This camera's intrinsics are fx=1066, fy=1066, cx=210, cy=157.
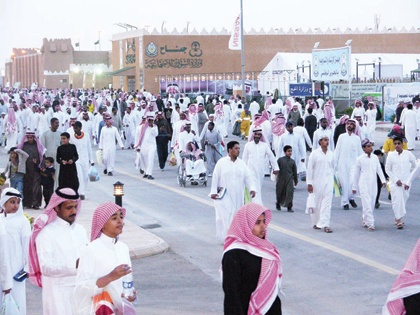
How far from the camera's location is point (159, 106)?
39281mm

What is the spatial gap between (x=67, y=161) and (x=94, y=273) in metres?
11.4

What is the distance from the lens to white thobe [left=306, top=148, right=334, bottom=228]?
1526 cm

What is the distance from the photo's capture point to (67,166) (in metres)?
17.6

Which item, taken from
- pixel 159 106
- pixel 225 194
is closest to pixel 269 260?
pixel 225 194

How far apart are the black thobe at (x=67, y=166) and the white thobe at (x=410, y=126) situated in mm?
15238

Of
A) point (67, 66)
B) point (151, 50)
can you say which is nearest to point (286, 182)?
point (151, 50)

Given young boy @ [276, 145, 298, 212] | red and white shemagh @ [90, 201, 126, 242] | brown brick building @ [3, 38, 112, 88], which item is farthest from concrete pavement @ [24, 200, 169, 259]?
brown brick building @ [3, 38, 112, 88]

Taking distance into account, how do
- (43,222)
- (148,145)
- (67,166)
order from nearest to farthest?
1. (43,222)
2. (67,166)
3. (148,145)

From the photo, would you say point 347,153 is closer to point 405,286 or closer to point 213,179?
point 213,179

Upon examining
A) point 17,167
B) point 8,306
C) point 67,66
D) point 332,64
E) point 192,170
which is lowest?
point 192,170

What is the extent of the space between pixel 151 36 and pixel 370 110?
144 feet

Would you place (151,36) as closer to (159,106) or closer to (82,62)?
(159,106)

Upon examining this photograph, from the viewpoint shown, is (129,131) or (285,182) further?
(129,131)

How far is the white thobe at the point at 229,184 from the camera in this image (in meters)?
13.9
